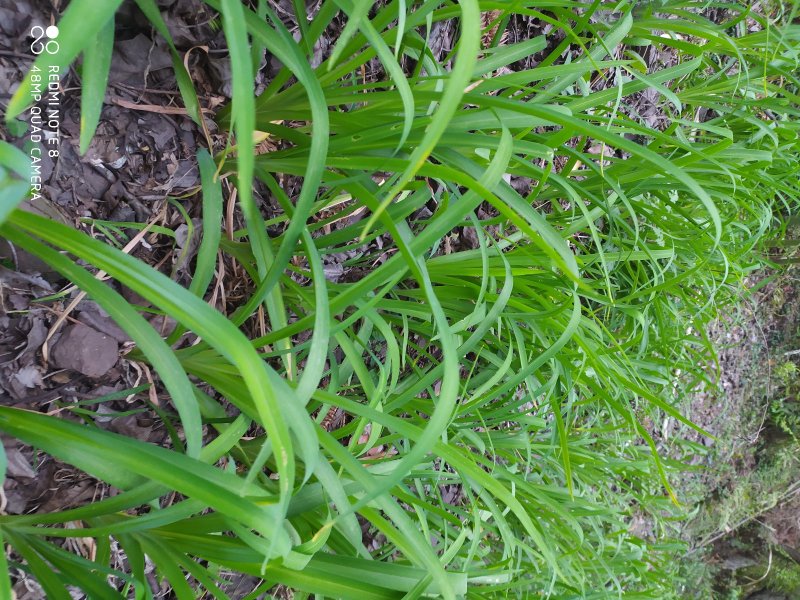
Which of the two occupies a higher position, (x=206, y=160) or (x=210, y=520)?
(x=206, y=160)

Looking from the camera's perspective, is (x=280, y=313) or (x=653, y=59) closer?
(x=280, y=313)

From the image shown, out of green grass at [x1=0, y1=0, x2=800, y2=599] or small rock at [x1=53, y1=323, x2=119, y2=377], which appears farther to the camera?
small rock at [x1=53, y1=323, x2=119, y2=377]

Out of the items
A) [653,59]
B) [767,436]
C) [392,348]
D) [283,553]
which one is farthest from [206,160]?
[767,436]

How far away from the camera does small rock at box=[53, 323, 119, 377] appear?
566mm

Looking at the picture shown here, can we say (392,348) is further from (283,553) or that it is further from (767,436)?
(767,436)

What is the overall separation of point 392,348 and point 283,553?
0.29 meters

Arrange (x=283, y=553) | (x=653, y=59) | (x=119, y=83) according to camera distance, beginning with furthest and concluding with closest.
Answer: (x=653, y=59)
(x=119, y=83)
(x=283, y=553)

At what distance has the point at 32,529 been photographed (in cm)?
48

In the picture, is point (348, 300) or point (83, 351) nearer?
point (348, 300)

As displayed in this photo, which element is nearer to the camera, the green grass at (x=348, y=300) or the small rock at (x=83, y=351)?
the green grass at (x=348, y=300)

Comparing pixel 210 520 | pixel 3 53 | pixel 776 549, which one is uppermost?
pixel 3 53

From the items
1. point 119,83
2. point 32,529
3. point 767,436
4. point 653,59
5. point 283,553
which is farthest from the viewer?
point 767,436

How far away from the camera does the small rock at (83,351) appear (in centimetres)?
57

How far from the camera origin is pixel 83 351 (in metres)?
0.57
